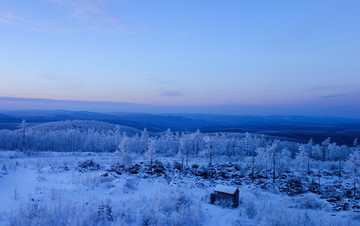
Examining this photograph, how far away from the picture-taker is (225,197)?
47.5ft

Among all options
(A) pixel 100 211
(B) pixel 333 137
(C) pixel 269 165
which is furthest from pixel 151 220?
(B) pixel 333 137

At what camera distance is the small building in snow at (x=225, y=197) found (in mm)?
14227

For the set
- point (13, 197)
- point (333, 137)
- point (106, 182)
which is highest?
point (13, 197)

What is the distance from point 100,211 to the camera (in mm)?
9883

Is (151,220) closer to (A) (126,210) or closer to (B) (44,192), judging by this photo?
(A) (126,210)

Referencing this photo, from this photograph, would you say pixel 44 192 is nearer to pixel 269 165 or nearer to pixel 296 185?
pixel 296 185

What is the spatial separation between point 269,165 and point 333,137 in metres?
181

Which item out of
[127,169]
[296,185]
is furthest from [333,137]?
[127,169]

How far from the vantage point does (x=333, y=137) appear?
174875 mm

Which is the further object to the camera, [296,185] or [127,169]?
[127,169]

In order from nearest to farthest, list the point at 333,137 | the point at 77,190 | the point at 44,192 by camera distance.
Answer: the point at 44,192 < the point at 77,190 < the point at 333,137

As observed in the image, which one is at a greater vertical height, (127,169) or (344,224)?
(344,224)

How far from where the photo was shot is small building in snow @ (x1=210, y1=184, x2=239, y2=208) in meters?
14.2

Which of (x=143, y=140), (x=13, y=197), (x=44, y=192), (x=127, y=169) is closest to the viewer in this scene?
(x=13, y=197)
